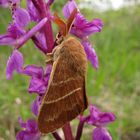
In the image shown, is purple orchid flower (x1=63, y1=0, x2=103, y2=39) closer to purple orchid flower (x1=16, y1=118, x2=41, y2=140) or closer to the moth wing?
the moth wing

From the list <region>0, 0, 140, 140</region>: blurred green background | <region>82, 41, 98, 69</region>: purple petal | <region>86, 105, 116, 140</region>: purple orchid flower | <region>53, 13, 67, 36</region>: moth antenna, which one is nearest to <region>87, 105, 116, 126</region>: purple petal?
<region>86, 105, 116, 140</region>: purple orchid flower

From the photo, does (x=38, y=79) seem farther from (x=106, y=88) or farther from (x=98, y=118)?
(x=106, y=88)

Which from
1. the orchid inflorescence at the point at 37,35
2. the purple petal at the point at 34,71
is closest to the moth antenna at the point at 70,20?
the orchid inflorescence at the point at 37,35

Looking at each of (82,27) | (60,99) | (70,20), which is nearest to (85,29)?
(82,27)

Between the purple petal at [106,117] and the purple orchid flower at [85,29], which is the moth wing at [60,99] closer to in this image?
the purple orchid flower at [85,29]

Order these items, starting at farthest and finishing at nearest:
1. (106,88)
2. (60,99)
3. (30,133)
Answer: (106,88)
(30,133)
(60,99)

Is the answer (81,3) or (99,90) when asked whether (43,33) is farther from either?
(81,3)

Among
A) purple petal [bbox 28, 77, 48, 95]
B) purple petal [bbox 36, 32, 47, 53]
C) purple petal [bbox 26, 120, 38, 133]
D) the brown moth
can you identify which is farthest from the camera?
purple petal [bbox 26, 120, 38, 133]
